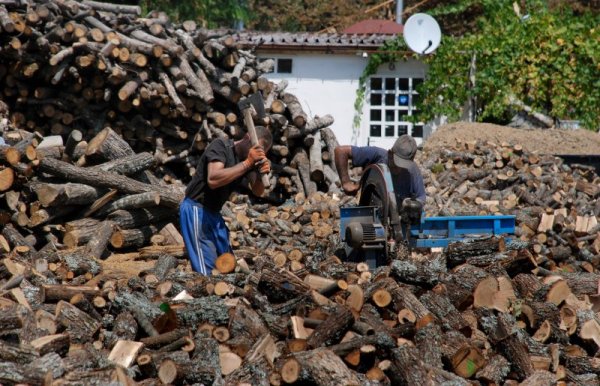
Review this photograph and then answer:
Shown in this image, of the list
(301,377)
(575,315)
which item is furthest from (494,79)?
(301,377)

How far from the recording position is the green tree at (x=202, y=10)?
27273mm

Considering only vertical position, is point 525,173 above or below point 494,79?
below

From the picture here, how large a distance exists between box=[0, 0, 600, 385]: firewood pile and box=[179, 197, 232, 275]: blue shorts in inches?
11.9

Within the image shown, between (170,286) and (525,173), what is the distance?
8.14m

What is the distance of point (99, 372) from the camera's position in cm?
561

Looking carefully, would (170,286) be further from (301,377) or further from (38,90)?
(38,90)

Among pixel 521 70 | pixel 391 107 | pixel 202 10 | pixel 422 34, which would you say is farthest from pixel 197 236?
pixel 202 10

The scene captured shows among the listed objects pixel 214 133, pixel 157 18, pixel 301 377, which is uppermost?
pixel 157 18

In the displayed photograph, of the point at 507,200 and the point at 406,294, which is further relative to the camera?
the point at 507,200

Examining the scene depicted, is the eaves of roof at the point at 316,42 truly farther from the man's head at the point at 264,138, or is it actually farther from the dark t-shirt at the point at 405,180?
the man's head at the point at 264,138

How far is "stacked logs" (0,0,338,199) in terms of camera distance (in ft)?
41.3

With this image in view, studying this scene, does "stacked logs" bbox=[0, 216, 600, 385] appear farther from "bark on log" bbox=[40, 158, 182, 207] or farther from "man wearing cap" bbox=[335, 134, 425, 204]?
"bark on log" bbox=[40, 158, 182, 207]

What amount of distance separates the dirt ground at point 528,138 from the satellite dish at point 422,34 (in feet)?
9.25

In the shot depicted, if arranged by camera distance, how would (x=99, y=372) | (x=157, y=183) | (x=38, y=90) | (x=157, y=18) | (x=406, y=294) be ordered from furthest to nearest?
1. (x=157, y=18)
2. (x=38, y=90)
3. (x=157, y=183)
4. (x=406, y=294)
5. (x=99, y=372)
